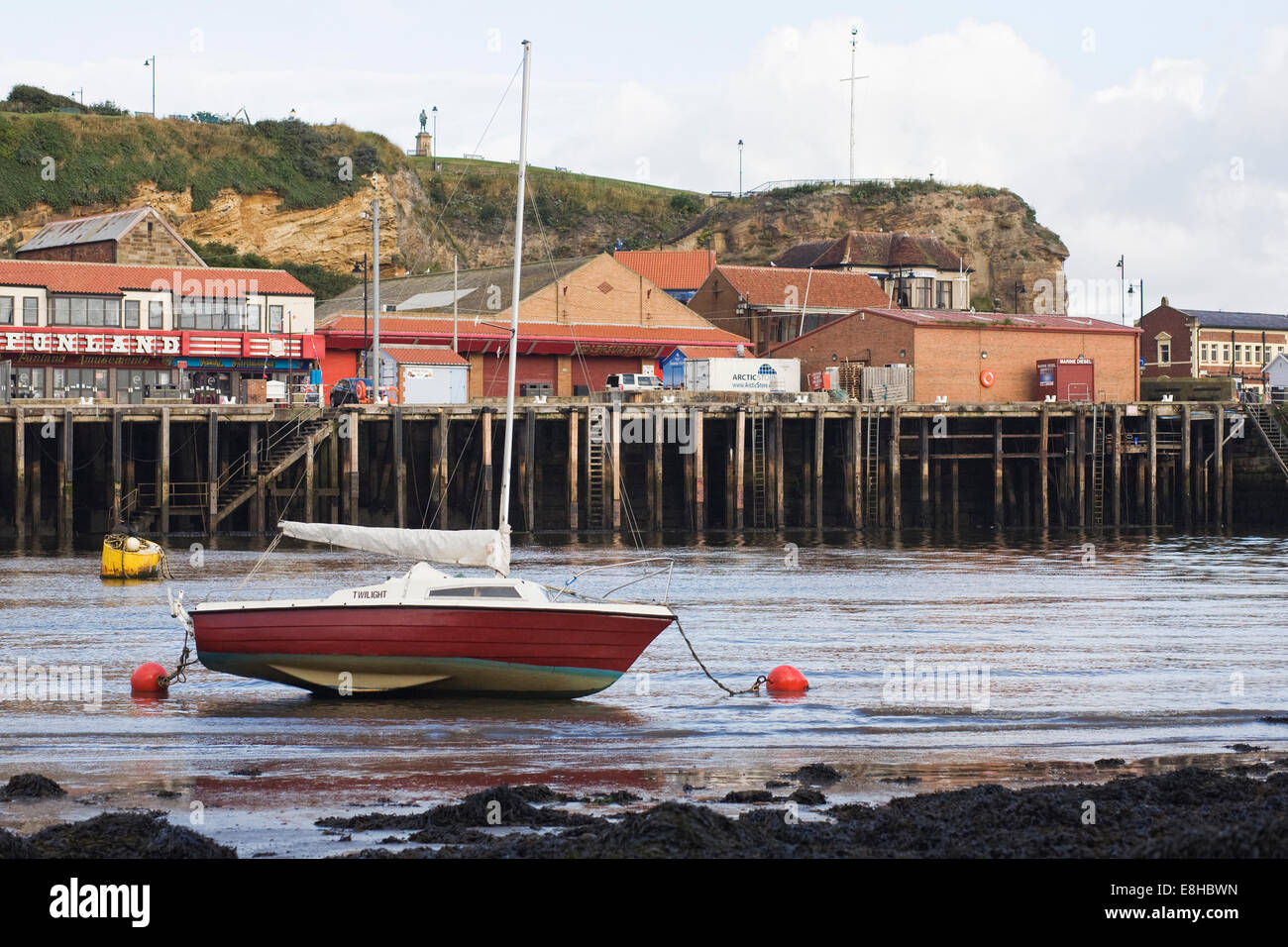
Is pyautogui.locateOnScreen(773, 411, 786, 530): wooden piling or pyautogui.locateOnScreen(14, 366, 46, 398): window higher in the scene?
pyautogui.locateOnScreen(14, 366, 46, 398): window

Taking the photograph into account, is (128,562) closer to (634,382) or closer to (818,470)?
(818,470)

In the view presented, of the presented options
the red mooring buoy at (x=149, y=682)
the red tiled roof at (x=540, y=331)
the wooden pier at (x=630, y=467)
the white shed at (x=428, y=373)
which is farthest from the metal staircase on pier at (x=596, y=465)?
the red mooring buoy at (x=149, y=682)

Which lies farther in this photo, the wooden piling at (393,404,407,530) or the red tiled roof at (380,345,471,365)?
the red tiled roof at (380,345,471,365)

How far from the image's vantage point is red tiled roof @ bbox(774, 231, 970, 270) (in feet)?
341

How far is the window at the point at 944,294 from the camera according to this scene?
103 m

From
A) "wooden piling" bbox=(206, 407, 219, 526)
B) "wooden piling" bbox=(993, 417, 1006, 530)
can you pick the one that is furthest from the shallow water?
"wooden piling" bbox=(993, 417, 1006, 530)

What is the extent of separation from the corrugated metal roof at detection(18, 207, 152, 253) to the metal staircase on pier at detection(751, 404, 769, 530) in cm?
3333

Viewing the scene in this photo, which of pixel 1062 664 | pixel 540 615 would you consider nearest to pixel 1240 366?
pixel 1062 664

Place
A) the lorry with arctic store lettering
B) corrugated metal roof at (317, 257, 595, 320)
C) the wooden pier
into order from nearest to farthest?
the wooden pier → the lorry with arctic store lettering → corrugated metal roof at (317, 257, 595, 320)

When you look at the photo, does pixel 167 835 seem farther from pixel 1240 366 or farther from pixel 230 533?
pixel 1240 366

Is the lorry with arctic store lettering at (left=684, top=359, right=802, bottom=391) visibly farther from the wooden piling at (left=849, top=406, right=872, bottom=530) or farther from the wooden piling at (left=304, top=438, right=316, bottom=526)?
the wooden piling at (left=304, top=438, right=316, bottom=526)

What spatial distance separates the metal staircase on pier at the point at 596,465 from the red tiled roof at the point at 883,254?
50.4 m

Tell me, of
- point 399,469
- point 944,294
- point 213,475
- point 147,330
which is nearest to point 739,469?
point 399,469
